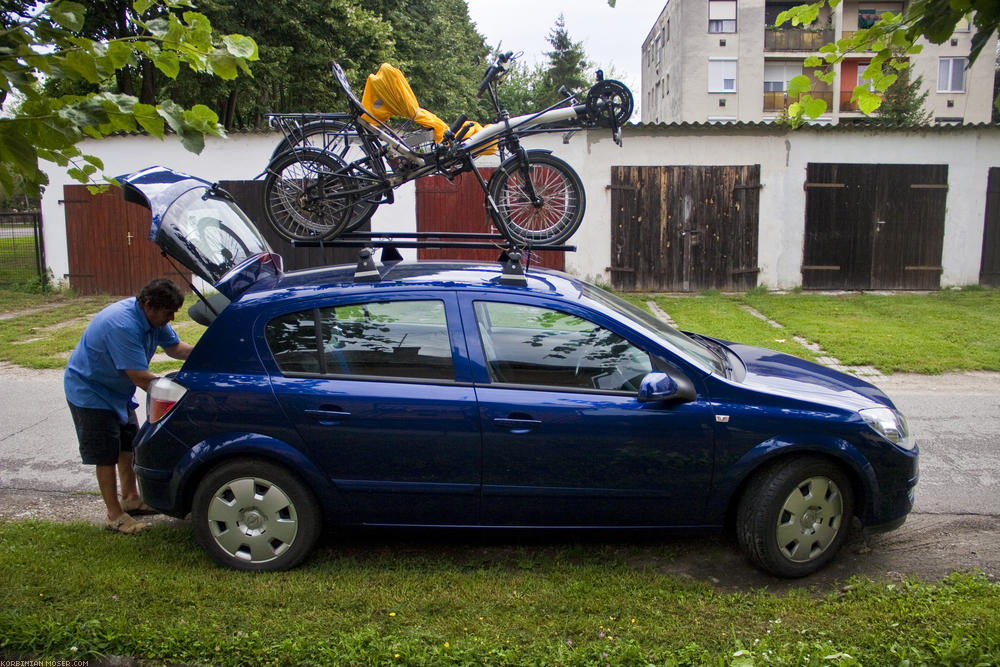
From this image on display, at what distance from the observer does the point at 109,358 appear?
485 centimetres

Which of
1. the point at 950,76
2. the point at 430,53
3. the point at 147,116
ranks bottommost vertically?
the point at 147,116

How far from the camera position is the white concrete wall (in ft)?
49.4

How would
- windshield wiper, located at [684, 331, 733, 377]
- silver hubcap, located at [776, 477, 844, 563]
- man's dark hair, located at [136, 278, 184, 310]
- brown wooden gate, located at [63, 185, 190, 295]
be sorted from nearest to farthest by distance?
silver hubcap, located at [776, 477, 844, 563]
windshield wiper, located at [684, 331, 733, 377]
man's dark hair, located at [136, 278, 184, 310]
brown wooden gate, located at [63, 185, 190, 295]

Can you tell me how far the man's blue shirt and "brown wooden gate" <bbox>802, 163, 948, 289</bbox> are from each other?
1318 cm

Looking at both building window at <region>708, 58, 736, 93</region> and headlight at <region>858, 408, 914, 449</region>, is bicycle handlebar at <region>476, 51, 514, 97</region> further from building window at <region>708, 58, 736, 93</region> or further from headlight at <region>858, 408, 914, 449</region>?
building window at <region>708, 58, 736, 93</region>

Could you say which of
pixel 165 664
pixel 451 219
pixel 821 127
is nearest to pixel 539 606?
pixel 165 664

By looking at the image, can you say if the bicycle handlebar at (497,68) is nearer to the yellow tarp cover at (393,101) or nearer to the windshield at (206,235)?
the yellow tarp cover at (393,101)

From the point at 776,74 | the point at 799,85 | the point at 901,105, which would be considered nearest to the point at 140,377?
the point at 799,85

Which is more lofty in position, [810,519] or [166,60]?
[166,60]

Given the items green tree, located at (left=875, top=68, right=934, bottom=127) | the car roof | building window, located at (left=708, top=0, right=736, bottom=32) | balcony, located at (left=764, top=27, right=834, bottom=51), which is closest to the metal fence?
the car roof

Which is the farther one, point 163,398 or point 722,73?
point 722,73

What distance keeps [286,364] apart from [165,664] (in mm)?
1525

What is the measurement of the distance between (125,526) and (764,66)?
48.5 metres

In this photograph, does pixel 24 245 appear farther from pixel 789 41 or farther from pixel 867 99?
pixel 789 41
